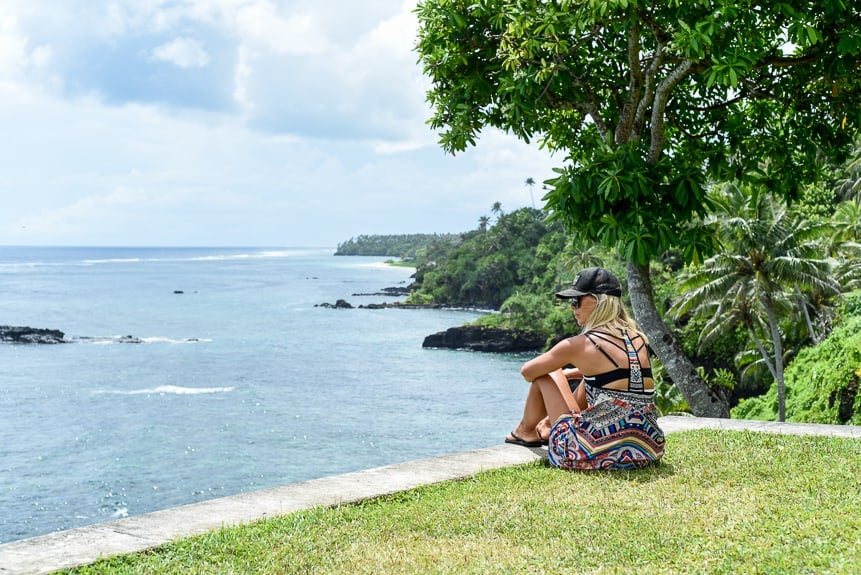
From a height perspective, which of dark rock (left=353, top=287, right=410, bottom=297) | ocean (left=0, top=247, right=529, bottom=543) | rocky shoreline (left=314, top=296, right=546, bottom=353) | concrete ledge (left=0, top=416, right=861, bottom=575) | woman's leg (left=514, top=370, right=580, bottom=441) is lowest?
ocean (left=0, top=247, right=529, bottom=543)

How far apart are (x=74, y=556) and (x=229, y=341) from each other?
2559 inches

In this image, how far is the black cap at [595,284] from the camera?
5.59m

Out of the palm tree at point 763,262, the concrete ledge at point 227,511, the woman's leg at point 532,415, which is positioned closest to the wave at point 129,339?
the palm tree at point 763,262

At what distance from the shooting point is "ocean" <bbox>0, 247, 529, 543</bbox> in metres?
33.2

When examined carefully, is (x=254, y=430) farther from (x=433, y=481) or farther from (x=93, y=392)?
(x=433, y=481)

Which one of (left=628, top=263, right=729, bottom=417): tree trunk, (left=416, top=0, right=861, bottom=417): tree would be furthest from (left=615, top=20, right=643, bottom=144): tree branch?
(left=628, top=263, right=729, bottom=417): tree trunk

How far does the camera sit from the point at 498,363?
6241cm

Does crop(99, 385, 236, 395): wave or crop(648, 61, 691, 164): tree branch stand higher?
crop(648, 61, 691, 164): tree branch

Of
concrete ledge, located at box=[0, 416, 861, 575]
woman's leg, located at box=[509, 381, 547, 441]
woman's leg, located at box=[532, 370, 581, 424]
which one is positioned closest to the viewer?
concrete ledge, located at box=[0, 416, 861, 575]

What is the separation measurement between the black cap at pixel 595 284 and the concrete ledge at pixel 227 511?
53.0 inches

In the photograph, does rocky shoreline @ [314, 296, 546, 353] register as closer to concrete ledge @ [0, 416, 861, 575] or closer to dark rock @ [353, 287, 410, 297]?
dark rock @ [353, 287, 410, 297]

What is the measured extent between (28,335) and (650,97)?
65.4 m

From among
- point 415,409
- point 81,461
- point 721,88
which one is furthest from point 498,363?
point 721,88

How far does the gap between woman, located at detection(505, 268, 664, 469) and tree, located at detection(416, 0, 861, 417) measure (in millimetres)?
2055
